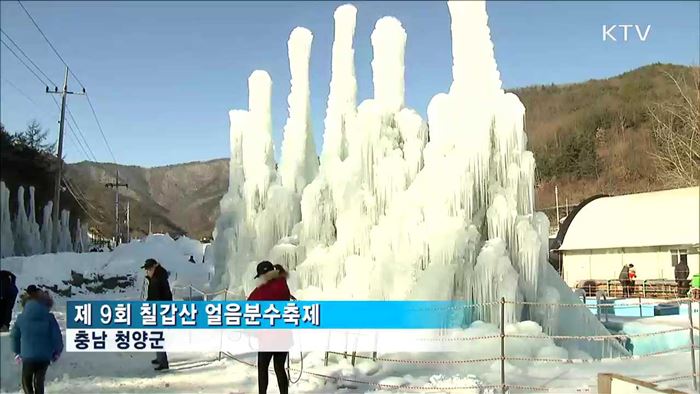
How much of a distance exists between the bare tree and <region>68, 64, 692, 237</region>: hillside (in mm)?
50

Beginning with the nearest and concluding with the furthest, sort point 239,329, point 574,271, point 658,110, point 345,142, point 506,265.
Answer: point 239,329
point 658,110
point 506,265
point 574,271
point 345,142

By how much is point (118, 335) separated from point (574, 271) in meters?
4.47

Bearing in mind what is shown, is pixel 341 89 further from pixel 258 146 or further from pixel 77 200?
pixel 77 200

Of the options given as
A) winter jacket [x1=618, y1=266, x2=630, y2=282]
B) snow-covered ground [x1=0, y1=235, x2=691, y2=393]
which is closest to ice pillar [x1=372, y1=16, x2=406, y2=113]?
snow-covered ground [x1=0, y1=235, x2=691, y2=393]

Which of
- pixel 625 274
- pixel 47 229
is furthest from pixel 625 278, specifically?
pixel 47 229

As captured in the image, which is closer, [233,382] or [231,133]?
[233,382]

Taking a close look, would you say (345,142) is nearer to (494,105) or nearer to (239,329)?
(494,105)

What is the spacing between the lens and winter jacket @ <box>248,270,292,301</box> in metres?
4.73

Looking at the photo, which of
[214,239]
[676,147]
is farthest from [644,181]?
[214,239]

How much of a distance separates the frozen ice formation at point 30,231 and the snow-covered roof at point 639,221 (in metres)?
4.61

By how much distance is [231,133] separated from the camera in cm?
688

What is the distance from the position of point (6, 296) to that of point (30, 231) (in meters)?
0.56

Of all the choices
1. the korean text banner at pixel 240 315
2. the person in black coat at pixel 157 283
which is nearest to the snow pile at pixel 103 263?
the person in black coat at pixel 157 283

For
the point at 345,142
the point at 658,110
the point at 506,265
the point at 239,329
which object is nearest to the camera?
the point at 239,329
